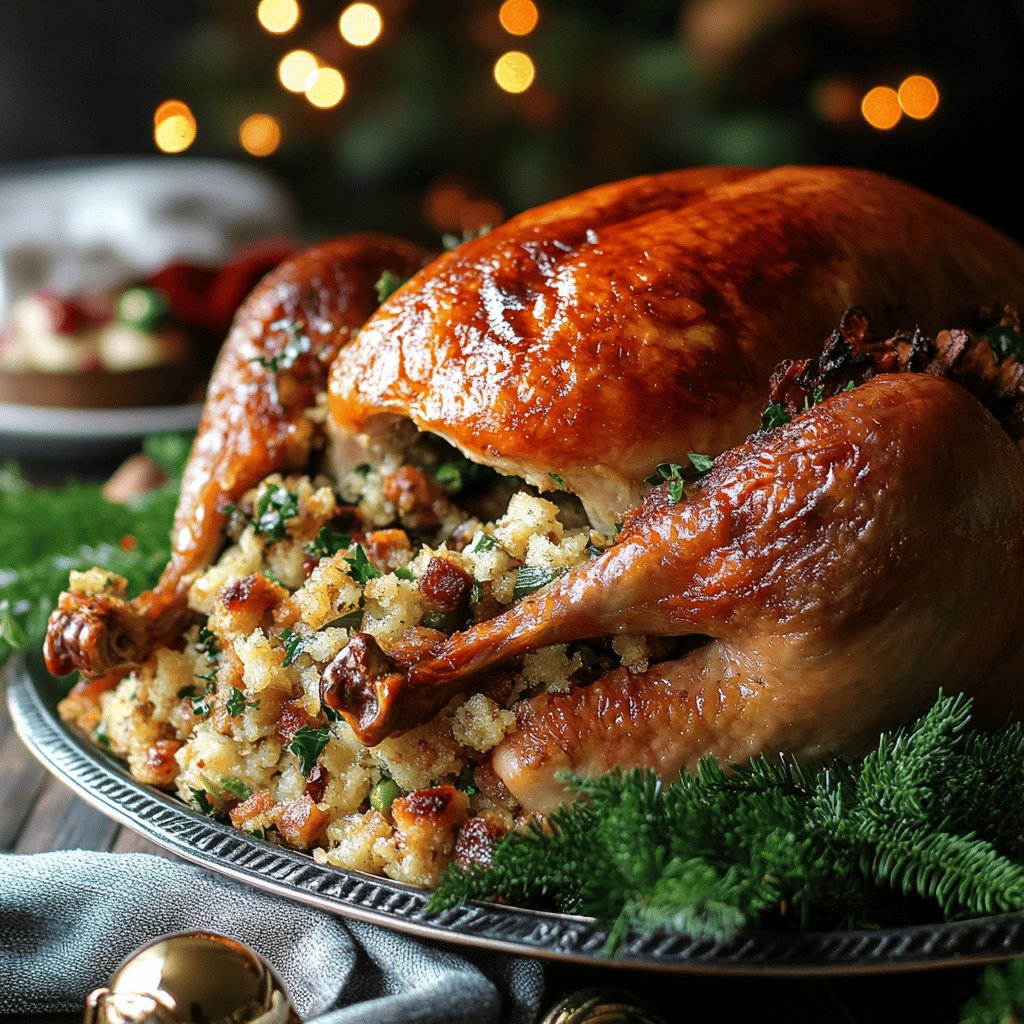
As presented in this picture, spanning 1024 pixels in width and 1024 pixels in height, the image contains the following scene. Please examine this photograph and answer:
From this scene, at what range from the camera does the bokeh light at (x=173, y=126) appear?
682 centimetres

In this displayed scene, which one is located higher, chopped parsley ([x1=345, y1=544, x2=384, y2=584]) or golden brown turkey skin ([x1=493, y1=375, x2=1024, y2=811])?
golden brown turkey skin ([x1=493, y1=375, x2=1024, y2=811])

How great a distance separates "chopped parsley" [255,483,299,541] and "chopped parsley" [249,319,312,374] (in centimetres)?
25

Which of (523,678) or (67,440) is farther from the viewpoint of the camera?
(67,440)

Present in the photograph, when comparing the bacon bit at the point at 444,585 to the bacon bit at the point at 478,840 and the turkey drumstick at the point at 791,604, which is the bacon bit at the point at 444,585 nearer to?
the turkey drumstick at the point at 791,604

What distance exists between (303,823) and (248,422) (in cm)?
77

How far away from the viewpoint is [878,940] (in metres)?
1.32

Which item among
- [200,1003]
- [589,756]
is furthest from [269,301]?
[200,1003]

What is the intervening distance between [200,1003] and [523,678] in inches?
22.6

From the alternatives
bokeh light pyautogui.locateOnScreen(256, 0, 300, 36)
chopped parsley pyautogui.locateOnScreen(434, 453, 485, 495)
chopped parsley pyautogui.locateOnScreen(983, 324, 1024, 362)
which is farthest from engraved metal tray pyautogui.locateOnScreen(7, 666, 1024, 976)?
bokeh light pyautogui.locateOnScreen(256, 0, 300, 36)

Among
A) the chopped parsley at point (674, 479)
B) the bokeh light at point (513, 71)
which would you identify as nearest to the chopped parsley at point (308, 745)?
the chopped parsley at point (674, 479)

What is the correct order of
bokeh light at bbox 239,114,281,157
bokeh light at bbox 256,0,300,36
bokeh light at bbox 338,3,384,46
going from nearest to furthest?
bokeh light at bbox 338,3,384,46, bokeh light at bbox 256,0,300,36, bokeh light at bbox 239,114,281,157

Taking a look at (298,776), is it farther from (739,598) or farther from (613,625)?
(739,598)

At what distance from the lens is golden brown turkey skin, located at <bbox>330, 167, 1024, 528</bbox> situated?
67.1 inches

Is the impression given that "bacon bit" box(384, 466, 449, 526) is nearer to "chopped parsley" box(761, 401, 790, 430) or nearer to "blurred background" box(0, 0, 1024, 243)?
"chopped parsley" box(761, 401, 790, 430)
